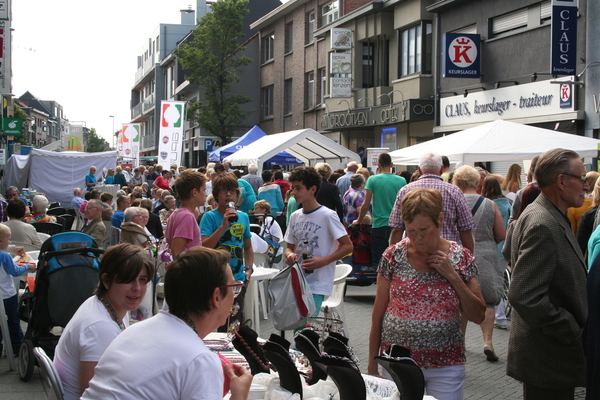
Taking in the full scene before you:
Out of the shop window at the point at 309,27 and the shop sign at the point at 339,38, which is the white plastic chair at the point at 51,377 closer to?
the shop sign at the point at 339,38

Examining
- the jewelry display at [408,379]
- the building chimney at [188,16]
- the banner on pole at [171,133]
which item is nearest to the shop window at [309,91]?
the banner on pole at [171,133]

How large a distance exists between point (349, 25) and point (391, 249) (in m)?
25.5

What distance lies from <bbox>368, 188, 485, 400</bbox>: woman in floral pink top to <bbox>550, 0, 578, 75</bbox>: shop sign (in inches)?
553

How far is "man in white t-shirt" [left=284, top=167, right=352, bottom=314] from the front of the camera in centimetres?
557

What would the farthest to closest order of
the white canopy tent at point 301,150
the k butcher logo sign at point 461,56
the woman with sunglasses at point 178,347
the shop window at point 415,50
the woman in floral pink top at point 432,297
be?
1. the shop window at point 415,50
2. the k butcher logo sign at point 461,56
3. the white canopy tent at point 301,150
4. the woman in floral pink top at point 432,297
5. the woman with sunglasses at point 178,347

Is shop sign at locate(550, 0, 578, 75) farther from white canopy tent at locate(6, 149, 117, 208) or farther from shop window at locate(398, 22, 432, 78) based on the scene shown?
white canopy tent at locate(6, 149, 117, 208)

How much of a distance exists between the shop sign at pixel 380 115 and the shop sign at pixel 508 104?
706mm

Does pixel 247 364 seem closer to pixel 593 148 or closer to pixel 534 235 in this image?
pixel 534 235

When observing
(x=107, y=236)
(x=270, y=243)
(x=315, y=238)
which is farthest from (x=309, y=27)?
(x=315, y=238)

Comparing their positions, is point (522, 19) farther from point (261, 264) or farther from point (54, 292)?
point (54, 292)

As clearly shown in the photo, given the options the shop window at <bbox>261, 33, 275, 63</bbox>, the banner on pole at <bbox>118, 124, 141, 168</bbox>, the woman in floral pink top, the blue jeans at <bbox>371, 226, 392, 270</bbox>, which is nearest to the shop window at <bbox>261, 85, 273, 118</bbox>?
the shop window at <bbox>261, 33, 275, 63</bbox>

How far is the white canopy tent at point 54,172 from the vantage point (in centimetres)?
2598

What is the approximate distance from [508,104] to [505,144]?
26.7ft

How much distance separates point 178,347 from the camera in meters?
2.09
